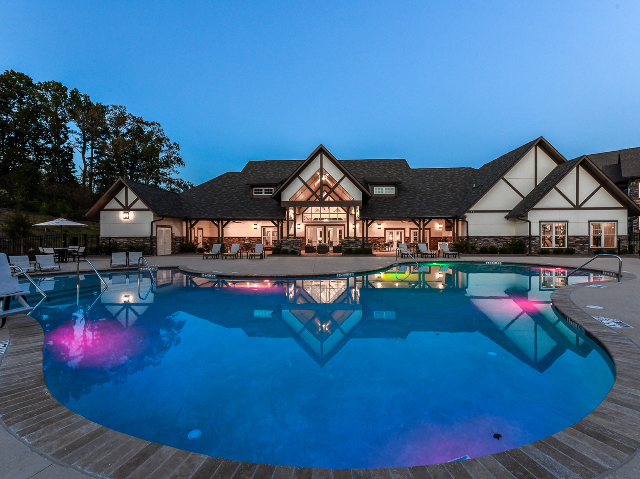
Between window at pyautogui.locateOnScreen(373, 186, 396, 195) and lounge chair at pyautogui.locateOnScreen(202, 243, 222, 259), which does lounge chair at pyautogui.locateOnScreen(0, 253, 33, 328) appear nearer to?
lounge chair at pyautogui.locateOnScreen(202, 243, 222, 259)

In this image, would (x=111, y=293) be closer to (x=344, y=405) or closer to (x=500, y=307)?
(x=344, y=405)

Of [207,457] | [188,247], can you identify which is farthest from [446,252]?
[188,247]

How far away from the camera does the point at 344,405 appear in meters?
3.51

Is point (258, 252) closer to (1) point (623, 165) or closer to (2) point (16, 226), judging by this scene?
(2) point (16, 226)

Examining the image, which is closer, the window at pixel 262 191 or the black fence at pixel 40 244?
the black fence at pixel 40 244

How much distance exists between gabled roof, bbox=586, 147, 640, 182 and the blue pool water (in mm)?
30747

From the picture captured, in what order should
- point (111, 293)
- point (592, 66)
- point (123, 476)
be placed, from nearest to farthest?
1. point (123, 476)
2. point (111, 293)
3. point (592, 66)

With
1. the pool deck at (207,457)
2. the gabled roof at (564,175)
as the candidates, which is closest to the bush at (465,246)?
the gabled roof at (564,175)

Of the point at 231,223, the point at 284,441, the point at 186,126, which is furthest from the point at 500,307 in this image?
the point at 186,126

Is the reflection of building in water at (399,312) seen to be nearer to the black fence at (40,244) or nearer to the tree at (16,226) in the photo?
the black fence at (40,244)

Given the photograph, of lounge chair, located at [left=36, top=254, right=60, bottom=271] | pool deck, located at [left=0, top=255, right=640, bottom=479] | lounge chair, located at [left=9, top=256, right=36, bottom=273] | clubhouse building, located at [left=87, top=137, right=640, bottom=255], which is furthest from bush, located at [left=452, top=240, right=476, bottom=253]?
lounge chair, located at [left=9, top=256, right=36, bottom=273]

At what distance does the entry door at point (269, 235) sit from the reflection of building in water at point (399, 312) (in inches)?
566

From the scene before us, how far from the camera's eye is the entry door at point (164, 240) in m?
22.6

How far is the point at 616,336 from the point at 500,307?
10.4 feet
